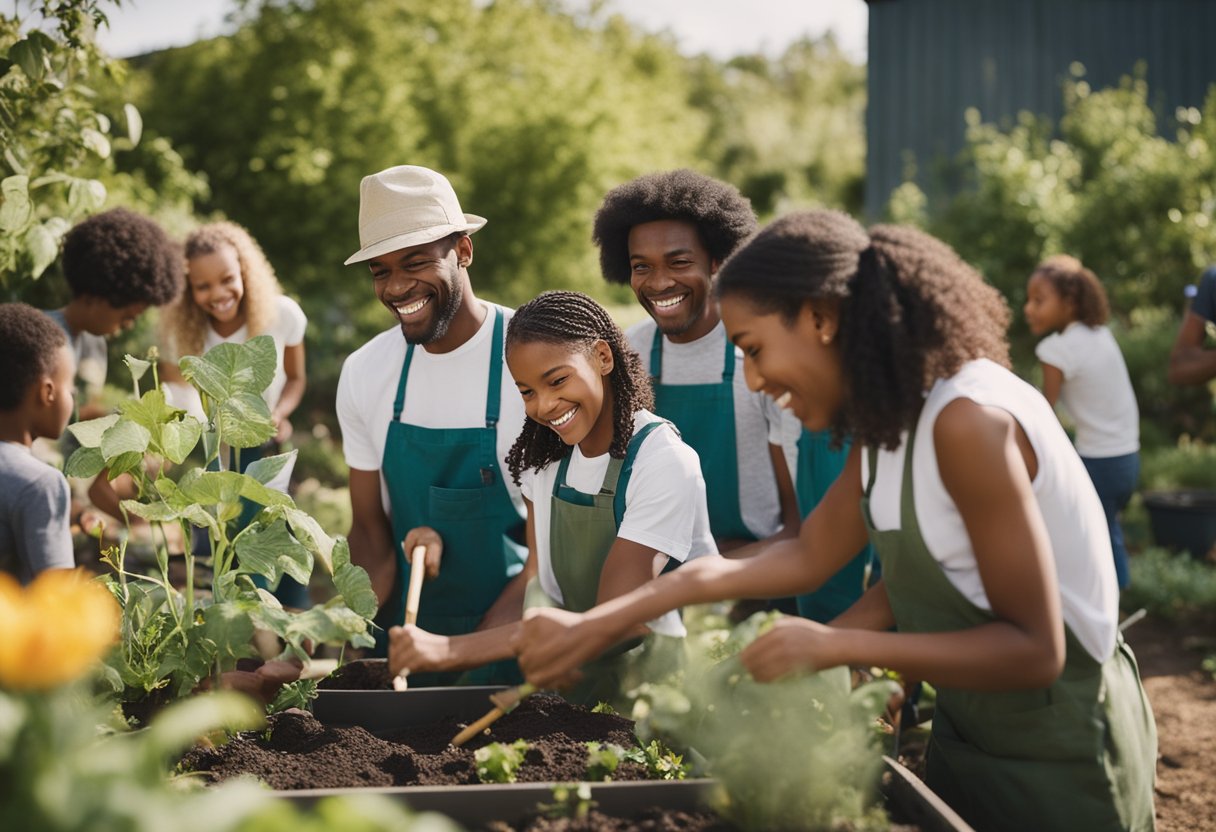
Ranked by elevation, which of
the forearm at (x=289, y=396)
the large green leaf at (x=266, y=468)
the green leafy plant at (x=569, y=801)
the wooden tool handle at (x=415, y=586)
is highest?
the large green leaf at (x=266, y=468)

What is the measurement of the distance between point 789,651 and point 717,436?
4.63 ft

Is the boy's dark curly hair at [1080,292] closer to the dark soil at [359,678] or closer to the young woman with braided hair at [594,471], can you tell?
the young woman with braided hair at [594,471]

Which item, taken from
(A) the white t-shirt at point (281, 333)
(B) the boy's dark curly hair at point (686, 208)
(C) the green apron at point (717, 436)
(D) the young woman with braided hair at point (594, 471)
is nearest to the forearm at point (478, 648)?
(D) the young woman with braided hair at point (594, 471)

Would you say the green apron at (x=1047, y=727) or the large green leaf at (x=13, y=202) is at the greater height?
the large green leaf at (x=13, y=202)

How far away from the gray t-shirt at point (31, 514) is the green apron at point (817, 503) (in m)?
1.66

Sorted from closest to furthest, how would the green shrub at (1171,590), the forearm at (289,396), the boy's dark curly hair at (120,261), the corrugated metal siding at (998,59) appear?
the boy's dark curly hair at (120,261) → the forearm at (289,396) → the green shrub at (1171,590) → the corrugated metal siding at (998,59)

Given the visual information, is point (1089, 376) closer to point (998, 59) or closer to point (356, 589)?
point (356, 589)

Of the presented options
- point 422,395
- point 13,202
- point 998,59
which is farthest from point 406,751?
point 998,59

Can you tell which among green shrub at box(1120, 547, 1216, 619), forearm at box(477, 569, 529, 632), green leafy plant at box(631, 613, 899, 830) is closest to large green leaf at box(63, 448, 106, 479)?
forearm at box(477, 569, 529, 632)

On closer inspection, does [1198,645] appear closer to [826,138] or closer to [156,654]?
[156,654]

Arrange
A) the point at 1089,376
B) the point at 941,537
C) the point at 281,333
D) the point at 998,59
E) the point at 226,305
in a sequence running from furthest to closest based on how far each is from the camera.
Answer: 1. the point at 998,59
2. the point at 1089,376
3. the point at 281,333
4. the point at 226,305
5. the point at 941,537

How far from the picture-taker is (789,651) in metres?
1.33

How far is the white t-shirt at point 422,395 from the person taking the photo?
8.33 feet

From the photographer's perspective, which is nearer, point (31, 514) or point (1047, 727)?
point (1047, 727)
